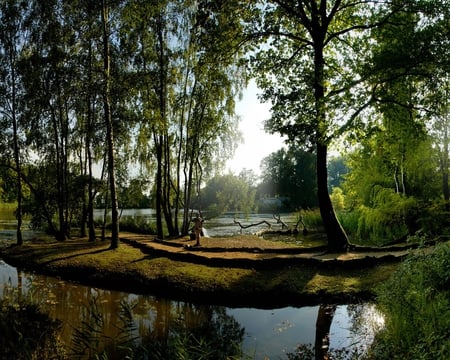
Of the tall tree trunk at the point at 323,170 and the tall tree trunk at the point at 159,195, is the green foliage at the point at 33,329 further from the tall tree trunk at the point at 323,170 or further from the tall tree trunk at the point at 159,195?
the tall tree trunk at the point at 159,195

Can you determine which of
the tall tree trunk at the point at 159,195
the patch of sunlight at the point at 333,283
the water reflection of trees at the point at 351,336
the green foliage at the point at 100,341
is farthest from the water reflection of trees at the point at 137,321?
the tall tree trunk at the point at 159,195

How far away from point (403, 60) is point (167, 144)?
45.8 feet

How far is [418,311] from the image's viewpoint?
16.9 ft

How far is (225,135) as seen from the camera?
24.8 meters

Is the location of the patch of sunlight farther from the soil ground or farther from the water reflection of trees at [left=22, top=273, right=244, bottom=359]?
the water reflection of trees at [left=22, top=273, right=244, bottom=359]

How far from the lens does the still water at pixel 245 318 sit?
23.3 feet

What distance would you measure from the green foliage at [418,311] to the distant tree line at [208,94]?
22.3ft

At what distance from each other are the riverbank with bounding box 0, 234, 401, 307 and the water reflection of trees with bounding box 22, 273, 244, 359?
0.70 meters

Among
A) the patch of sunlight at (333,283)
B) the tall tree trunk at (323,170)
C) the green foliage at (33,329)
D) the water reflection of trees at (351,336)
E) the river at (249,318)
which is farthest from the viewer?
the tall tree trunk at (323,170)

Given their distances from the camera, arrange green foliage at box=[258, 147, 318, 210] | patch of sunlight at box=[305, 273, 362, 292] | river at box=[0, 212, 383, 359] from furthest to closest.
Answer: green foliage at box=[258, 147, 318, 210] < patch of sunlight at box=[305, 273, 362, 292] < river at box=[0, 212, 383, 359]

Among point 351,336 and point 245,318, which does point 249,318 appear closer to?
point 245,318

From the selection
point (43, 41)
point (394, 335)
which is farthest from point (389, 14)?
point (43, 41)

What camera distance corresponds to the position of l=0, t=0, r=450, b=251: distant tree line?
1309cm

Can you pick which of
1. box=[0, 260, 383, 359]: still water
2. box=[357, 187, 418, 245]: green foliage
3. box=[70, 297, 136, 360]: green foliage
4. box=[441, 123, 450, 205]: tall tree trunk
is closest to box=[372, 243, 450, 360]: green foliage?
box=[0, 260, 383, 359]: still water
